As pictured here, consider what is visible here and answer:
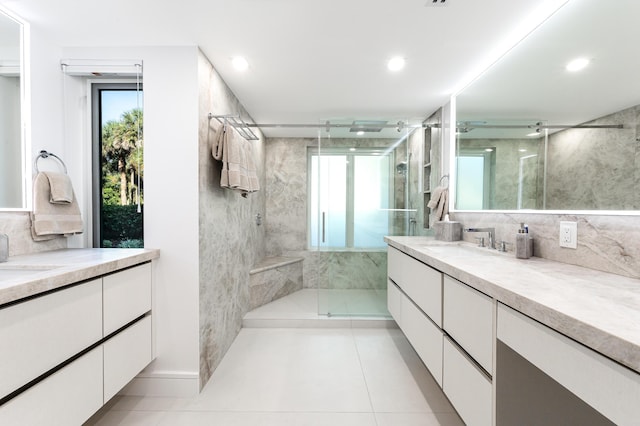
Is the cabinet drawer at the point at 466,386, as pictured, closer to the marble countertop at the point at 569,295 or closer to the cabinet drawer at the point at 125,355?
the marble countertop at the point at 569,295

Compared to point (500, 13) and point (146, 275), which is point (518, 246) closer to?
point (500, 13)

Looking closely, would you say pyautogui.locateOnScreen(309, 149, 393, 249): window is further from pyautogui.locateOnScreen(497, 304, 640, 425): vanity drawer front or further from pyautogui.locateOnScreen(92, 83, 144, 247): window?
pyautogui.locateOnScreen(497, 304, 640, 425): vanity drawer front

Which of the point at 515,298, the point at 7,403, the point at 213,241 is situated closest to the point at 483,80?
the point at 515,298

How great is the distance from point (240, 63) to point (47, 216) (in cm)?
156

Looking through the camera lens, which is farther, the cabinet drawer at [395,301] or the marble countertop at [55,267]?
the cabinet drawer at [395,301]

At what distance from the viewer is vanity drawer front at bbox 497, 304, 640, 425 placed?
57 centimetres

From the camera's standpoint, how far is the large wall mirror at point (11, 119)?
1514 millimetres

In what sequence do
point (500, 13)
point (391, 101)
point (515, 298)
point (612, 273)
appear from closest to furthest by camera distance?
point (515, 298)
point (612, 273)
point (500, 13)
point (391, 101)

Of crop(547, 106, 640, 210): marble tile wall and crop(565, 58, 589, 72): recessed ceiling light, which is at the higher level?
crop(565, 58, 589, 72): recessed ceiling light

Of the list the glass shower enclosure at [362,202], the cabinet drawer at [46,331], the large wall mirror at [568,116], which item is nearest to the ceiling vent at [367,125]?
the glass shower enclosure at [362,202]

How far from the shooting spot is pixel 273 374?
2053 millimetres

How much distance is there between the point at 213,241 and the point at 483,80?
2.36m

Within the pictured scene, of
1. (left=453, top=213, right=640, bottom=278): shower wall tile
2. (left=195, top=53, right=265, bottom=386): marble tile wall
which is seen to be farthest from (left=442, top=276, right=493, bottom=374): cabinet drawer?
(left=195, top=53, right=265, bottom=386): marble tile wall

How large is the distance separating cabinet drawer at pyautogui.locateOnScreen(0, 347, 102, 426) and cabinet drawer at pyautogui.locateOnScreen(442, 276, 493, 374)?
5.47 feet
